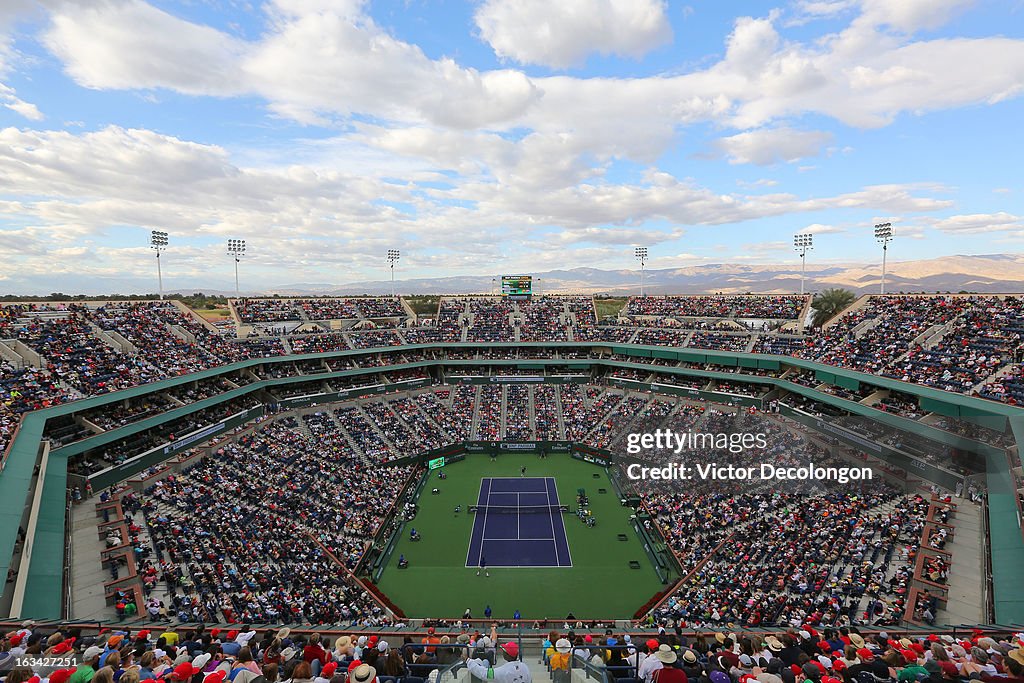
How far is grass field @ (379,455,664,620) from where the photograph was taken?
21.0 m

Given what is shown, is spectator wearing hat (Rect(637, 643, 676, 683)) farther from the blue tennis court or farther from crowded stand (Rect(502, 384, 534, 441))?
crowded stand (Rect(502, 384, 534, 441))

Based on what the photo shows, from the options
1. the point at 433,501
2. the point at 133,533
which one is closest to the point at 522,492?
the point at 433,501

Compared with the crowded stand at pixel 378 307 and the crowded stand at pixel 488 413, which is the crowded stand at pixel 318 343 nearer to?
the crowded stand at pixel 378 307

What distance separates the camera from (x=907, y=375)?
90.1 feet

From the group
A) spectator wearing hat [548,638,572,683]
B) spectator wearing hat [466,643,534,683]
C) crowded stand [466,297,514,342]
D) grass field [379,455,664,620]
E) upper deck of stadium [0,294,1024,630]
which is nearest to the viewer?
spectator wearing hat [466,643,534,683]

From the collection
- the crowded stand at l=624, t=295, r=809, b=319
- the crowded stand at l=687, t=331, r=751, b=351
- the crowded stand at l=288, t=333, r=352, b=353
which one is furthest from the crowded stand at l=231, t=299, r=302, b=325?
the crowded stand at l=687, t=331, r=751, b=351

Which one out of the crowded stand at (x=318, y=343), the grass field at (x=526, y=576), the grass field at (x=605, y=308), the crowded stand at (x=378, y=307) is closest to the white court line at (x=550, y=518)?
the grass field at (x=526, y=576)

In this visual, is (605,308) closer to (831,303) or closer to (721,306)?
(721,306)

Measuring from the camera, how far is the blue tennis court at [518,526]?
2530 centimetres

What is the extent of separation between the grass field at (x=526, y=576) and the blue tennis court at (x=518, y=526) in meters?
0.58

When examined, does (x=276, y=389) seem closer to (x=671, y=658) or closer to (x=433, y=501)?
(x=433, y=501)

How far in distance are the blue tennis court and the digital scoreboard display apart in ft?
99.1

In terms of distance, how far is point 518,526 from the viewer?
28906 millimetres

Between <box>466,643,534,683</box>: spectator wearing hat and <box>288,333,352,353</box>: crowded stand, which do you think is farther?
<box>288,333,352,353</box>: crowded stand
